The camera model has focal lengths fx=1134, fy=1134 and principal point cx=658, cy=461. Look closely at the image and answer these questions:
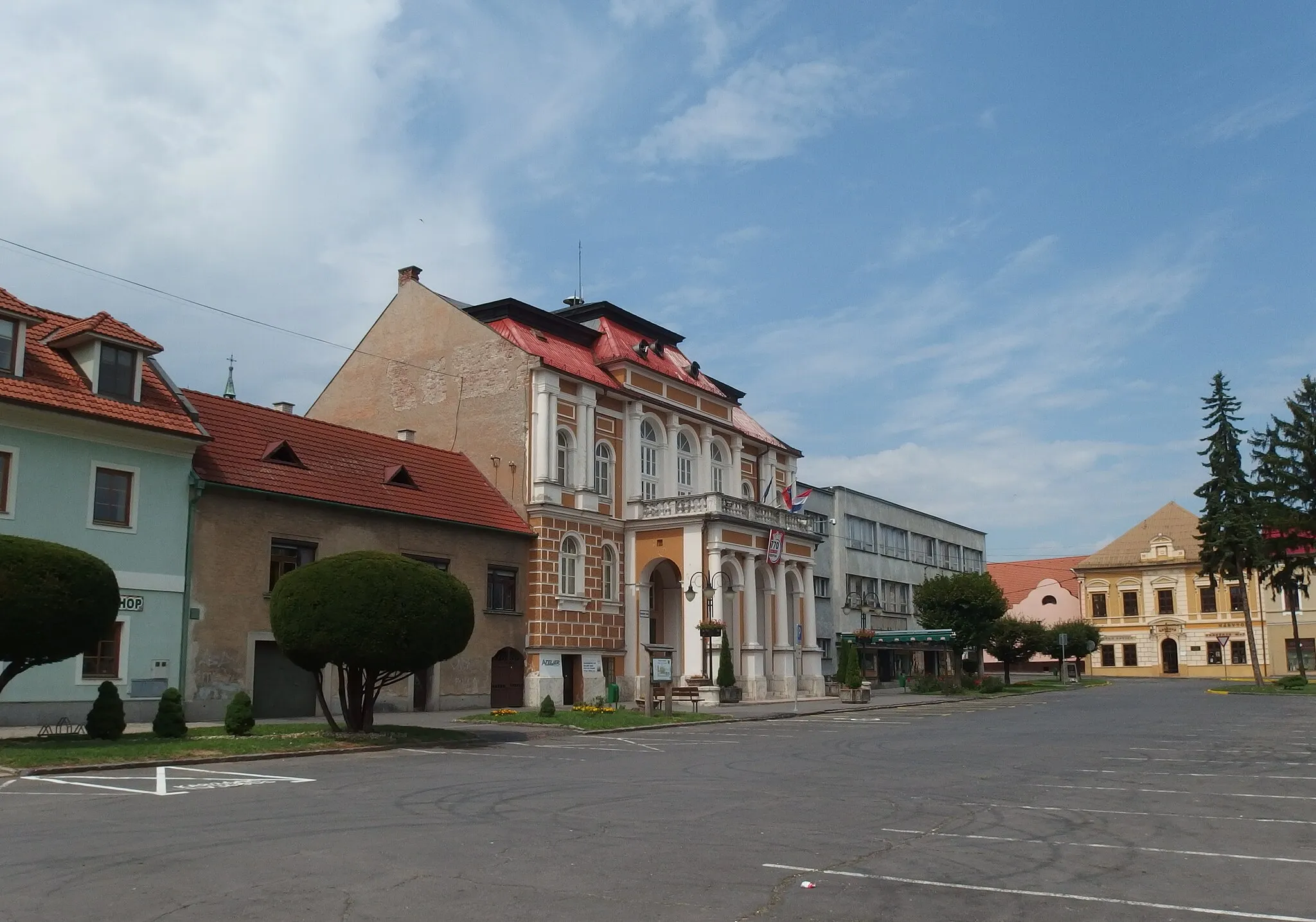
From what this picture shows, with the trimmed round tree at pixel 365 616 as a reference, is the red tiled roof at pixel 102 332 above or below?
above

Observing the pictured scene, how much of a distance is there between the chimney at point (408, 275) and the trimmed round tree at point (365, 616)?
77.7ft

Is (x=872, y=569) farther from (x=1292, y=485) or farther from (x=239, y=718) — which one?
(x=239, y=718)

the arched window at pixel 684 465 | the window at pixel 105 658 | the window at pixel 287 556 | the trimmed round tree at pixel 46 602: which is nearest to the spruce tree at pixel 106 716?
the trimmed round tree at pixel 46 602

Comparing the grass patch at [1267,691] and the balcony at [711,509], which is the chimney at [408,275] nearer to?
the balcony at [711,509]

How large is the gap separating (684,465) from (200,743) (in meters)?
30.0

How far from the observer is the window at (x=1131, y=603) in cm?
8919

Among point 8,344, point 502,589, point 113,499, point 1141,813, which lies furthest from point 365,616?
point 502,589

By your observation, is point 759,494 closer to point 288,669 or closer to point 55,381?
point 288,669

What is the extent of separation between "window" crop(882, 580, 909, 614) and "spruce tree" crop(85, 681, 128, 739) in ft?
188

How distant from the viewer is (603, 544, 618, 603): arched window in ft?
142

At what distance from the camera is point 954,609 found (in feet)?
178

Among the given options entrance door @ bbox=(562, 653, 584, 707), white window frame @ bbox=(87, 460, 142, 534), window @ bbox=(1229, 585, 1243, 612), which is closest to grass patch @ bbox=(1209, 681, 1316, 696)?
entrance door @ bbox=(562, 653, 584, 707)

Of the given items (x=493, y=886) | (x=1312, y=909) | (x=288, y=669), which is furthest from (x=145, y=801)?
(x=288, y=669)

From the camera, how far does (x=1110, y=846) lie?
10477 millimetres
